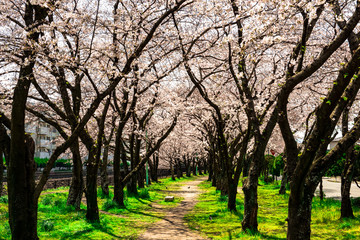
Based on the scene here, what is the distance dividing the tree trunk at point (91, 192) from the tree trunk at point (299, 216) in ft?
21.7

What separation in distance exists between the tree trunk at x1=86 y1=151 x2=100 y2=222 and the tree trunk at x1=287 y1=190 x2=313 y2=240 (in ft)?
21.7

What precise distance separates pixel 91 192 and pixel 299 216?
6.99 meters

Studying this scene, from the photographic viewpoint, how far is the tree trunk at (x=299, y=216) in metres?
5.39

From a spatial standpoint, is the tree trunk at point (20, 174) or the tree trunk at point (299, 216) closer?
the tree trunk at point (299, 216)

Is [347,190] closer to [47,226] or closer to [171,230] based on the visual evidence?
[171,230]

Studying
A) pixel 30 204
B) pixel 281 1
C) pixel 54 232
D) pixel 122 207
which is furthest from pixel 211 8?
pixel 122 207

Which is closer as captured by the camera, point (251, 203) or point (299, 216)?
point (299, 216)

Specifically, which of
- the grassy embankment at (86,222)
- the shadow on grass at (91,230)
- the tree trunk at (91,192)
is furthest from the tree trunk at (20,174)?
the tree trunk at (91,192)

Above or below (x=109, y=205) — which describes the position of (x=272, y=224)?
below

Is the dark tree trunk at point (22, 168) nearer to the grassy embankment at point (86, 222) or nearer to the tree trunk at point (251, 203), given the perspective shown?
the grassy embankment at point (86, 222)

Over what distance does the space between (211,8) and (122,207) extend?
31.5 feet

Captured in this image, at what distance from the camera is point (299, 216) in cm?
546

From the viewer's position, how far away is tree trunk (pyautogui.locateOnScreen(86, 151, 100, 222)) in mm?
9875

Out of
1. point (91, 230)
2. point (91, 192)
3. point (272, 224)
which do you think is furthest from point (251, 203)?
point (91, 192)
